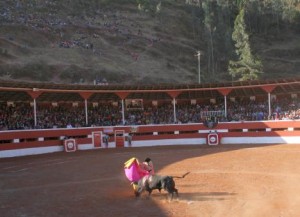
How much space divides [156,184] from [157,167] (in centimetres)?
737

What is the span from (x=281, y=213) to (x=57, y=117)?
81.9 ft

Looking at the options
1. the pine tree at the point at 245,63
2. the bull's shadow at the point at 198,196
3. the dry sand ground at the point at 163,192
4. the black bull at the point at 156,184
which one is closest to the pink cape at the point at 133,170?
the black bull at the point at 156,184

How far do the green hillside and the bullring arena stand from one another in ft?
76.8

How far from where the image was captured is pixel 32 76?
53.1 meters

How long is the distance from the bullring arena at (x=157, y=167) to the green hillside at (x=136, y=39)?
76.8 feet

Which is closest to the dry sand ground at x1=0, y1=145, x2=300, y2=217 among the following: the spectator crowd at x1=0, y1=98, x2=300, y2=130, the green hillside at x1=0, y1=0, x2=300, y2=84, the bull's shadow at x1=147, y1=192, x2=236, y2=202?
the bull's shadow at x1=147, y1=192, x2=236, y2=202

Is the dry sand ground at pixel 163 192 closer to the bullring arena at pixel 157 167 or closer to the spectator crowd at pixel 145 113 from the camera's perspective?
the bullring arena at pixel 157 167

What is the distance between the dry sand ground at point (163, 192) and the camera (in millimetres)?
11141

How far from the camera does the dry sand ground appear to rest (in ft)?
36.6

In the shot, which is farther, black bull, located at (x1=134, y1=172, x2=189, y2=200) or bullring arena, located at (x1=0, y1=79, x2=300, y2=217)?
black bull, located at (x1=134, y1=172, x2=189, y2=200)

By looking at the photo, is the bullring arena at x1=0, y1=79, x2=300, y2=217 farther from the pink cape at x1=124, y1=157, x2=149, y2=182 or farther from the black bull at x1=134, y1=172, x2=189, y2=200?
the pink cape at x1=124, y1=157, x2=149, y2=182

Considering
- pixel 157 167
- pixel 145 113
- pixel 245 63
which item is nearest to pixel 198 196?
pixel 157 167

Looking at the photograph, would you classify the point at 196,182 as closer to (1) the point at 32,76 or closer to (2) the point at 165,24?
(1) the point at 32,76

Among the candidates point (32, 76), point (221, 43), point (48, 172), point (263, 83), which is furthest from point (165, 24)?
Answer: point (48, 172)
